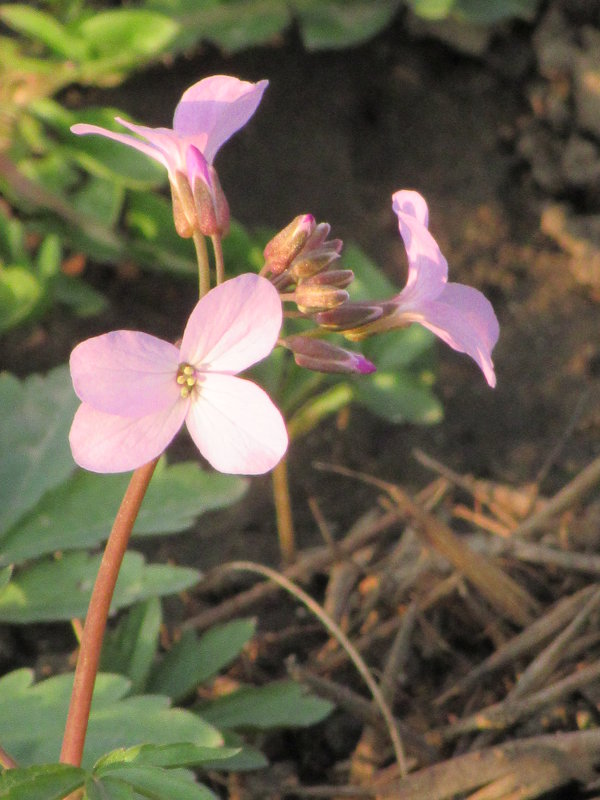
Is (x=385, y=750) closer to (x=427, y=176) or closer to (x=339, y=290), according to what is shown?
(x=339, y=290)

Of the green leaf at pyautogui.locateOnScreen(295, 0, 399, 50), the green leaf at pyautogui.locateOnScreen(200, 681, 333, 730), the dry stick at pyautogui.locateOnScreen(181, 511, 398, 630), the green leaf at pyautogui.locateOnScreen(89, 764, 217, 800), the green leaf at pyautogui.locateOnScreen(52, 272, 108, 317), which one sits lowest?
the dry stick at pyautogui.locateOnScreen(181, 511, 398, 630)

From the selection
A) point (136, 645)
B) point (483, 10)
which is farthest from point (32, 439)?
point (483, 10)

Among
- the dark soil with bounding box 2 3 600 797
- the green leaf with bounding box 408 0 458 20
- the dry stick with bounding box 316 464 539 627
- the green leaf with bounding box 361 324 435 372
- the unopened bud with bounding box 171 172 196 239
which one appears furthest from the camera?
the green leaf with bounding box 408 0 458 20

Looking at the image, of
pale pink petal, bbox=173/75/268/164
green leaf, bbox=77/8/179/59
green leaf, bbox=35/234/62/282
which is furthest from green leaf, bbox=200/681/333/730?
green leaf, bbox=77/8/179/59

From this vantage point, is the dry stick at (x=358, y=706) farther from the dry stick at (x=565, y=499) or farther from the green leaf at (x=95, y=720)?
the dry stick at (x=565, y=499)

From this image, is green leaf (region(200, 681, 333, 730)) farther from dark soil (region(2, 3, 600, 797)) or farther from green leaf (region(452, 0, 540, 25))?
green leaf (region(452, 0, 540, 25))
